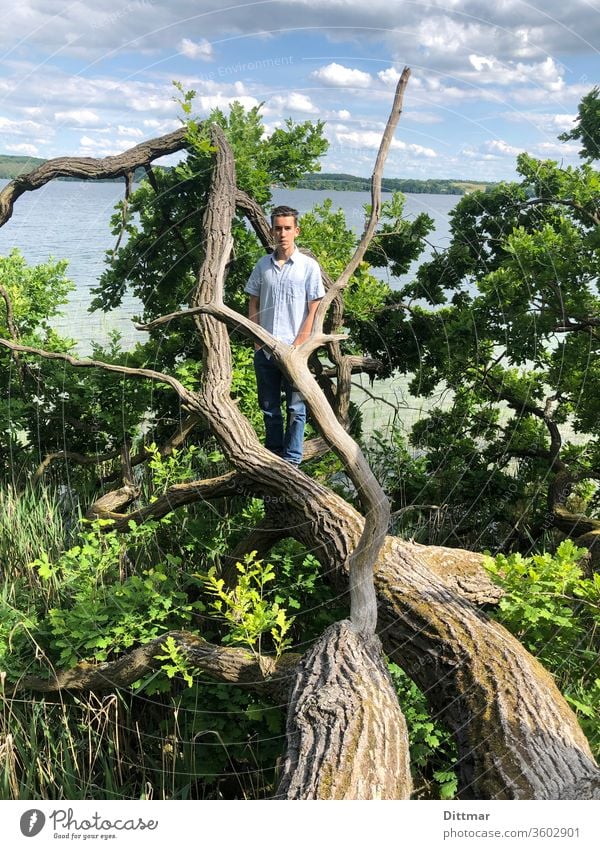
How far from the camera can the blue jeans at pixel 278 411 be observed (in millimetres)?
4152

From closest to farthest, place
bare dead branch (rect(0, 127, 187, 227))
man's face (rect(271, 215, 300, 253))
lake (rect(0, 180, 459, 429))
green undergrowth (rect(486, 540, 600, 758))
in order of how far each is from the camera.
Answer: green undergrowth (rect(486, 540, 600, 758)) < man's face (rect(271, 215, 300, 253)) < lake (rect(0, 180, 459, 429)) < bare dead branch (rect(0, 127, 187, 227))

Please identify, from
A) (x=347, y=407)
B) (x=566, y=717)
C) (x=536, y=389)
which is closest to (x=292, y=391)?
(x=347, y=407)

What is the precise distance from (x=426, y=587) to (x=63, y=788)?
1756mm

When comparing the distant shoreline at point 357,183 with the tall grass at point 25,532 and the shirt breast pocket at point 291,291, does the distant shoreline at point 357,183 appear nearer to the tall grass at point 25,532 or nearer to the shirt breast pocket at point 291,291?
the shirt breast pocket at point 291,291

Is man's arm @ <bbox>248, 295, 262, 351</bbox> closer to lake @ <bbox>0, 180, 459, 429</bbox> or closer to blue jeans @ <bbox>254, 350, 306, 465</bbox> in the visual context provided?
blue jeans @ <bbox>254, 350, 306, 465</bbox>

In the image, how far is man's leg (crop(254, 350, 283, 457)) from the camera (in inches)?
168

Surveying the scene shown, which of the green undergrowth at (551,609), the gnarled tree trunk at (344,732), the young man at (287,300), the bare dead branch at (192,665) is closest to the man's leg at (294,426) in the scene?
the young man at (287,300)

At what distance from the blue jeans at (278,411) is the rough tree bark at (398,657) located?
0.98 feet

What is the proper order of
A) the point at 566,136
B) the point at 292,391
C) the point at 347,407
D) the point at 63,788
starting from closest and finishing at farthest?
the point at 63,788, the point at 292,391, the point at 566,136, the point at 347,407

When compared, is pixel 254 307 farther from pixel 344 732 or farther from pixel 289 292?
pixel 344 732

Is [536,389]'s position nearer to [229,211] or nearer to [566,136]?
[566,136]

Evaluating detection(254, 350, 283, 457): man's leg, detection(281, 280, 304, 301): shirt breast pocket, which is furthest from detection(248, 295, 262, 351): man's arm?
detection(281, 280, 304, 301): shirt breast pocket

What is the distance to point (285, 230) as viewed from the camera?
3996 millimetres
